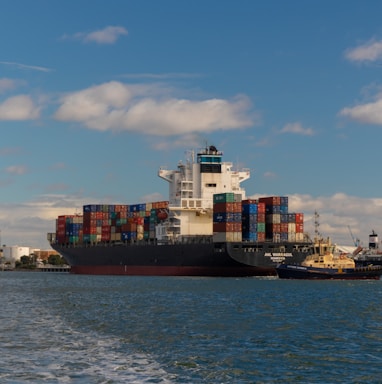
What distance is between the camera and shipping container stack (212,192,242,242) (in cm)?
9762

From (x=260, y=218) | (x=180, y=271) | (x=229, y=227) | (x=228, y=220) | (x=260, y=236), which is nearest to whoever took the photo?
(x=229, y=227)

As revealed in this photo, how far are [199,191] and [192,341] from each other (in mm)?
79639

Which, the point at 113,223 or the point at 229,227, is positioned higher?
the point at 113,223

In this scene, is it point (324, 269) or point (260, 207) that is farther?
point (260, 207)

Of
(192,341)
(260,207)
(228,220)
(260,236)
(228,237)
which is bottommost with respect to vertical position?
(192,341)

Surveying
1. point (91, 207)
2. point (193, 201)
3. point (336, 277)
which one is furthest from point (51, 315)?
point (91, 207)

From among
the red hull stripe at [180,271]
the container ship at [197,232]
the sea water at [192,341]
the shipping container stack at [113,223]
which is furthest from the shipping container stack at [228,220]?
the sea water at [192,341]

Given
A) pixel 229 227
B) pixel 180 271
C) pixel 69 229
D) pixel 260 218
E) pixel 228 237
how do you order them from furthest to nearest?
pixel 69 229
pixel 180 271
pixel 260 218
pixel 229 227
pixel 228 237

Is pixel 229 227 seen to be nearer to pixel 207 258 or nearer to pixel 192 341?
pixel 207 258

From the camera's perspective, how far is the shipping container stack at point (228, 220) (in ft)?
320

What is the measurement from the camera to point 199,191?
111000 mm

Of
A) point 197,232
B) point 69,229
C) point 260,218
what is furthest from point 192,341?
point 69,229

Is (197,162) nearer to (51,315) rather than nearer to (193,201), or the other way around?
(193,201)

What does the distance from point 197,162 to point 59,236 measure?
155 ft
